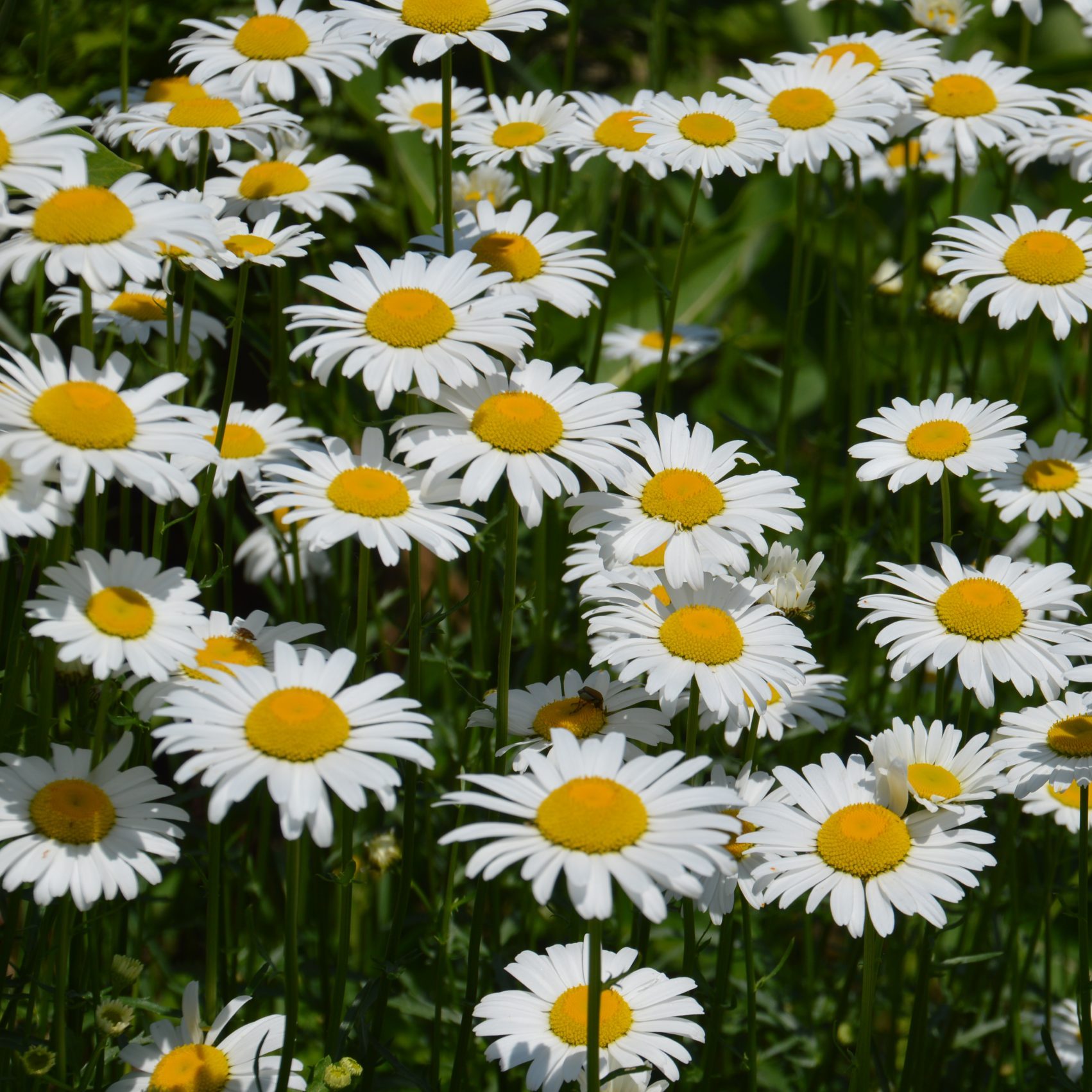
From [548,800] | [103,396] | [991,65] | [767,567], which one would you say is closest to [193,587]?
[103,396]

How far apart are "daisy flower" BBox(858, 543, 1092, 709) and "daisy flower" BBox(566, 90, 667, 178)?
101cm

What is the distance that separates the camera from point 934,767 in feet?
6.44

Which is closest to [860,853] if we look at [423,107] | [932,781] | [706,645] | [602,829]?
[932,781]

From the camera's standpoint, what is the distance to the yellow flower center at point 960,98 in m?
2.95

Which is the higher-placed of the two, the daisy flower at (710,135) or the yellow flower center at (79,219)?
the daisy flower at (710,135)

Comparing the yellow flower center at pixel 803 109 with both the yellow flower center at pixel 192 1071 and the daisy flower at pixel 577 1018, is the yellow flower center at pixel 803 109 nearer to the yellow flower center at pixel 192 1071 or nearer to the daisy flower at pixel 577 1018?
the daisy flower at pixel 577 1018

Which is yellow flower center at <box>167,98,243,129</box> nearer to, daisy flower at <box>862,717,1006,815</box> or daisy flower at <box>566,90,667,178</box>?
daisy flower at <box>566,90,667,178</box>

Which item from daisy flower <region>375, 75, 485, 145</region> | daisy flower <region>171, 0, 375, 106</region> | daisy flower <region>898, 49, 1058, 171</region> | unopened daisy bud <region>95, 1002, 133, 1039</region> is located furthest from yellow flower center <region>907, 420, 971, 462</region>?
unopened daisy bud <region>95, 1002, 133, 1039</region>

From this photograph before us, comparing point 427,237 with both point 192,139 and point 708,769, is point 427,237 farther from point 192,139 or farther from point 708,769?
point 708,769

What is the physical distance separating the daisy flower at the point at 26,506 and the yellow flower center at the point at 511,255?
0.93 metres

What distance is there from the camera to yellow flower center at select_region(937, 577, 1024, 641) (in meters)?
2.12

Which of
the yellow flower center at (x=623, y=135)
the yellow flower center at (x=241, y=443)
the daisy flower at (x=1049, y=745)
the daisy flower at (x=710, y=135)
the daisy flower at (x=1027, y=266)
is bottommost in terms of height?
the daisy flower at (x=1049, y=745)

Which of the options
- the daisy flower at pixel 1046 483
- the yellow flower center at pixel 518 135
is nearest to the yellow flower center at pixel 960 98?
the daisy flower at pixel 1046 483

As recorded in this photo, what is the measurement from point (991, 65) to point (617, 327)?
1748 millimetres
